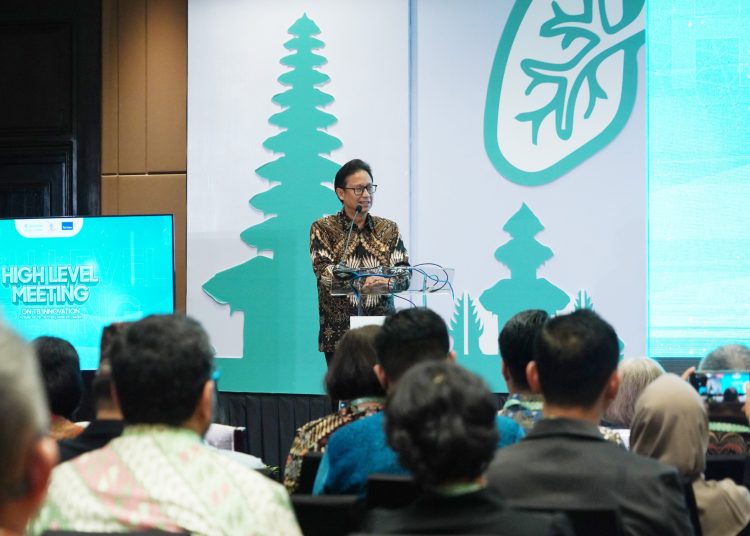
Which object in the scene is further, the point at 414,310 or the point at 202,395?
the point at 414,310

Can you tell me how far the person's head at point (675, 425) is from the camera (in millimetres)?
2324

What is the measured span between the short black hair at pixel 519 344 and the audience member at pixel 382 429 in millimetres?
238

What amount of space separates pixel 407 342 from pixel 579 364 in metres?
0.57

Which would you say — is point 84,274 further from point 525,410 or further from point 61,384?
point 525,410

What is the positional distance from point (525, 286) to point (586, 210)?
562 millimetres

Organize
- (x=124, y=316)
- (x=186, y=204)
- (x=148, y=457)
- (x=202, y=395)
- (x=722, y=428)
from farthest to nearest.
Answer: (x=186, y=204), (x=124, y=316), (x=722, y=428), (x=202, y=395), (x=148, y=457)

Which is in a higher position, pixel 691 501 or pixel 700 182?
pixel 700 182

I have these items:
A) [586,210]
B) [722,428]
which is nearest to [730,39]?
[586,210]

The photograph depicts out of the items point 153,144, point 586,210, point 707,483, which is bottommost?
point 707,483

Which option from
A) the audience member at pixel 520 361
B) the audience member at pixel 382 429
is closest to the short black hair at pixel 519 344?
the audience member at pixel 520 361

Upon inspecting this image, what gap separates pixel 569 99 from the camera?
572cm

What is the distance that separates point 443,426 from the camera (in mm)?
1453

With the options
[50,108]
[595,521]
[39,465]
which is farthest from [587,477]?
[50,108]

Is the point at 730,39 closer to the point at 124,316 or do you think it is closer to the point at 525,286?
the point at 525,286
